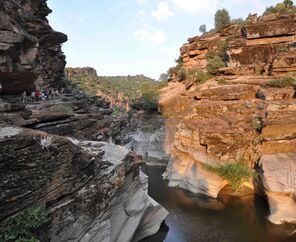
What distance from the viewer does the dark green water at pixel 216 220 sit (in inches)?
717

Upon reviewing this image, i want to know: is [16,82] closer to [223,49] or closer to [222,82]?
[222,82]

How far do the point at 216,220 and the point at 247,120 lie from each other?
399 inches

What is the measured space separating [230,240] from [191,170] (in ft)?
31.7

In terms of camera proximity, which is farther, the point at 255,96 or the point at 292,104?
the point at 255,96

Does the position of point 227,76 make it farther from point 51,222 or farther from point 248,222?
point 51,222

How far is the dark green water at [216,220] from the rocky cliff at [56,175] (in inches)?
68.1

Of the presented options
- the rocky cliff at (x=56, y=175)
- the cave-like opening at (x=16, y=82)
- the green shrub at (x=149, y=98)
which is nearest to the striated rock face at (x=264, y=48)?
the green shrub at (x=149, y=98)

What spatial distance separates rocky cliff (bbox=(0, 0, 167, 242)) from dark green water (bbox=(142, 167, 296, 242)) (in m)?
1.73

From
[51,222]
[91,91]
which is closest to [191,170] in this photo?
[51,222]

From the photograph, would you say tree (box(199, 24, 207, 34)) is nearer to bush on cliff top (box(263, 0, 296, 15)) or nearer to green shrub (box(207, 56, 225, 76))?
bush on cliff top (box(263, 0, 296, 15))

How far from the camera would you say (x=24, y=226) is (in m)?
9.62

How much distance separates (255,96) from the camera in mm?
30578

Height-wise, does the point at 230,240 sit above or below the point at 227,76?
below

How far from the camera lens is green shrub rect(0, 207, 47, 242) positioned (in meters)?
9.29
